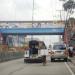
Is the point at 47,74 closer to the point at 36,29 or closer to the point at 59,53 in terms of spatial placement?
the point at 59,53

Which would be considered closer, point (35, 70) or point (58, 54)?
point (35, 70)

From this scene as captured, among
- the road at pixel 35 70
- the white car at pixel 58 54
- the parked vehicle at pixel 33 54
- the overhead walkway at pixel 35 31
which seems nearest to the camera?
the road at pixel 35 70

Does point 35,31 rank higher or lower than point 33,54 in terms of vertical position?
higher

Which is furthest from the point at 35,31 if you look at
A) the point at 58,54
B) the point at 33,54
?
the point at 33,54

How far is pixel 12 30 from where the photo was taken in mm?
106188

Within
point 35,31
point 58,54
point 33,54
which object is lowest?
point 58,54

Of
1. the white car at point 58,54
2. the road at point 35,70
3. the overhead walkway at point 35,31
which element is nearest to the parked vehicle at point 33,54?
the white car at point 58,54

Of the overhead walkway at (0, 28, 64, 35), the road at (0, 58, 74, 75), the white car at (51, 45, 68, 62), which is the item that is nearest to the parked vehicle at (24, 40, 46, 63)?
the white car at (51, 45, 68, 62)

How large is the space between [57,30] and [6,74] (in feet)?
270

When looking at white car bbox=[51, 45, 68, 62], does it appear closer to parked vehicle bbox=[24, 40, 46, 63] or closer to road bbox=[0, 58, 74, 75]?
parked vehicle bbox=[24, 40, 46, 63]

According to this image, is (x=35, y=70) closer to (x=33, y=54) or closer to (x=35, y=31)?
(x=33, y=54)

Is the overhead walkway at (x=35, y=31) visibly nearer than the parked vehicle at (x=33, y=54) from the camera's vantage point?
No

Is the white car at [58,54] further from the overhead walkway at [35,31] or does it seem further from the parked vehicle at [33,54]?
the overhead walkway at [35,31]

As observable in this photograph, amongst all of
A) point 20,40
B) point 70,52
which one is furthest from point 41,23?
point 70,52
